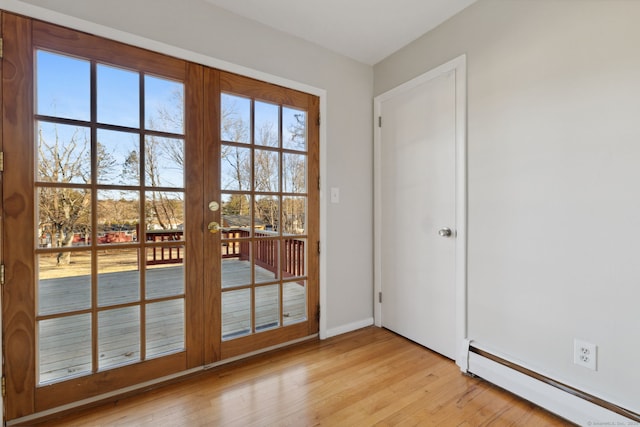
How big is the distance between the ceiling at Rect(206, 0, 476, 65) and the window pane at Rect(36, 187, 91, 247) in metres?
1.47

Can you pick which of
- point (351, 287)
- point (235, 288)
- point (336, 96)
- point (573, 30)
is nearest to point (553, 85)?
point (573, 30)

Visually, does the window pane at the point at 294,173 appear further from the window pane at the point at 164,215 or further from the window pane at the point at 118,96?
the window pane at the point at 118,96

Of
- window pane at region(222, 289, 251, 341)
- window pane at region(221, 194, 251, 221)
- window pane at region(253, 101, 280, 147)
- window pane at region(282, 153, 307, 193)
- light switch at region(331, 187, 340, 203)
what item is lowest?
window pane at region(222, 289, 251, 341)

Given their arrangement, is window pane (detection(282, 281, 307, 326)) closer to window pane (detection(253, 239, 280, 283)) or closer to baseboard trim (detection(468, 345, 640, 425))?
window pane (detection(253, 239, 280, 283))

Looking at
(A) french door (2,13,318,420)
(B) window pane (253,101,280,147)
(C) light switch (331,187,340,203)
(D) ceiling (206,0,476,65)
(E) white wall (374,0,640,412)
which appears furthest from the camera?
(C) light switch (331,187,340,203)

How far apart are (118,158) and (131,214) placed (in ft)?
1.07

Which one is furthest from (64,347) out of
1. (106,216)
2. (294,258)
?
(294,258)

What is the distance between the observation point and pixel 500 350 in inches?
70.1

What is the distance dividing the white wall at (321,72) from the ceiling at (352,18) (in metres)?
0.09

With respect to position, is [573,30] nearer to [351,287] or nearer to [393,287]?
[393,287]

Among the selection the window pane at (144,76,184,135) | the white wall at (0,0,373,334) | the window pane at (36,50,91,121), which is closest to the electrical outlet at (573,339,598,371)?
the white wall at (0,0,373,334)

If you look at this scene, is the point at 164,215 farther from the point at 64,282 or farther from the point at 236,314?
the point at 236,314

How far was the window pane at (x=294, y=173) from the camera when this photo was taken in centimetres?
224

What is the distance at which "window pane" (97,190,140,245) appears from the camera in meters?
1.62
